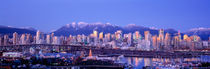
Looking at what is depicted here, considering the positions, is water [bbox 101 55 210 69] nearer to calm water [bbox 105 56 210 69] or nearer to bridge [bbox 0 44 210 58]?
calm water [bbox 105 56 210 69]

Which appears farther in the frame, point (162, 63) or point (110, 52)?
point (110, 52)

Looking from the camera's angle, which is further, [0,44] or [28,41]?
[28,41]

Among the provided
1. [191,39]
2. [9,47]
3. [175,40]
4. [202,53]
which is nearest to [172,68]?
[9,47]

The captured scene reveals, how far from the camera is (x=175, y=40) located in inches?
2052

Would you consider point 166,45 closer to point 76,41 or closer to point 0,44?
point 76,41

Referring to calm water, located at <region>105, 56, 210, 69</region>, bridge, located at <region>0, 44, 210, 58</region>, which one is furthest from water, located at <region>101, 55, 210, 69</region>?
bridge, located at <region>0, 44, 210, 58</region>

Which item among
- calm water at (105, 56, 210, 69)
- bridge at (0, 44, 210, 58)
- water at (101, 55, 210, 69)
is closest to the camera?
water at (101, 55, 210, 69)

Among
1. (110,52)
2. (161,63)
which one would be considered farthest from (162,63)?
(110,52)

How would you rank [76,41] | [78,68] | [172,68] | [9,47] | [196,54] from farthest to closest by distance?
1. [76,41]
2. [196,54]
3. [9,47]
4. [172,68]
5. [78,68]

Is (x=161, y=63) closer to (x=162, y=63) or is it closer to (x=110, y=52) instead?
(x=162, y=63)

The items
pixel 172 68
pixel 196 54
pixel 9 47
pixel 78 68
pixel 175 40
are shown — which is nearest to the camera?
pixel 78 68

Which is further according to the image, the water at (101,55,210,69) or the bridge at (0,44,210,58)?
the bridge at (0,44,210,58)

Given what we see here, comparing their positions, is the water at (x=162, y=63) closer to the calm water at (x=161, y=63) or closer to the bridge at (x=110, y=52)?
the calm water at (x=161, y=63)

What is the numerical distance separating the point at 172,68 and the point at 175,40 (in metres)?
34.1
